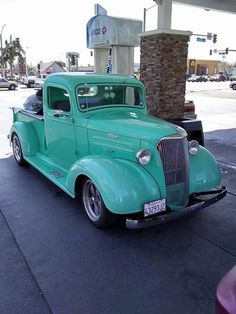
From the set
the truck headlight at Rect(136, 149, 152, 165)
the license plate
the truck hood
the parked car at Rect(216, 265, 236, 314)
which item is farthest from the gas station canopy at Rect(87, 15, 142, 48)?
the parked car at Rect(216, 265, 236, 314)

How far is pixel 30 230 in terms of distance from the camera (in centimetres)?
401

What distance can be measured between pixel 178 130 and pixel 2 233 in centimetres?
253

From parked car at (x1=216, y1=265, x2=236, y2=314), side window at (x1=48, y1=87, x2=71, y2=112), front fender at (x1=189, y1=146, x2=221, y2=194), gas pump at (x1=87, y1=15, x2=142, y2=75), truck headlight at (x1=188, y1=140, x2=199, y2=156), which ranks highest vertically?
gas pump at (x1=87, y1=15, x2=142, y2=75)

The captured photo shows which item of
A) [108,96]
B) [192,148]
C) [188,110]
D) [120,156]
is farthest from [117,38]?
[120,156]

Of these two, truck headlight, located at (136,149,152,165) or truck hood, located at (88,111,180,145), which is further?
truck hood, located at (88,111,180,145)

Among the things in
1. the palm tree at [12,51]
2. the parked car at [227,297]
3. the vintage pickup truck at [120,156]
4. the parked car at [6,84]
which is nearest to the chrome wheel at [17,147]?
the vintage pickup truck at [120,156]

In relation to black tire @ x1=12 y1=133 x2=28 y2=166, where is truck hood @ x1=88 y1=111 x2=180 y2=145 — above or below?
above

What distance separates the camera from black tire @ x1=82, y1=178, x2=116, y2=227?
12.6ft

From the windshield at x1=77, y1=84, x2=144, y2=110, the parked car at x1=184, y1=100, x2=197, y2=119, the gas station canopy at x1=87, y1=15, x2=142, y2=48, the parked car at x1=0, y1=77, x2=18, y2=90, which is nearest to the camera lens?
the windshield at x1=77, y1=84, x2=144, y2=110

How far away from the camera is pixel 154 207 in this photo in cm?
355

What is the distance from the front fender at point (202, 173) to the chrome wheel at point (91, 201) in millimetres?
1215

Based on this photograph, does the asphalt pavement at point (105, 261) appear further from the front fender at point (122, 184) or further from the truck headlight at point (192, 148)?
the truck headlight at point (192, 148)

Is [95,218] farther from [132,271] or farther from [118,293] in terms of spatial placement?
[118,293]

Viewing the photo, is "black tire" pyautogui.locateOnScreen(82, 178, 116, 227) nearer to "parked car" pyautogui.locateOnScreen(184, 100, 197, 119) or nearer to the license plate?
the license plate
